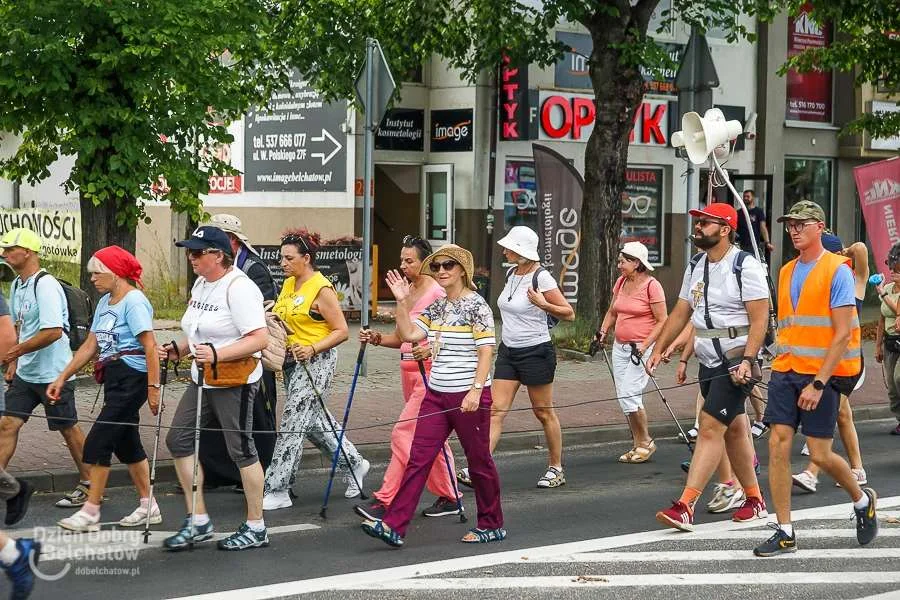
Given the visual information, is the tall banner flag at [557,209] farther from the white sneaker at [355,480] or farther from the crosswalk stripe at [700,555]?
the crosswalk stripe at [700,555]

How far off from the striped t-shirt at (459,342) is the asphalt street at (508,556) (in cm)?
95

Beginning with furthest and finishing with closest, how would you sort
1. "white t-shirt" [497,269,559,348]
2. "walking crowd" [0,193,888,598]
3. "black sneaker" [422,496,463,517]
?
"white t-shirt" [497,269,559,348]
"black sneaker" [422,496,463,517]
"walking crowd" [0,193,888,598]

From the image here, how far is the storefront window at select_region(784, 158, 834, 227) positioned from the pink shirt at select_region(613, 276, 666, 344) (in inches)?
617

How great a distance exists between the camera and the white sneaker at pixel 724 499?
873 centimetres

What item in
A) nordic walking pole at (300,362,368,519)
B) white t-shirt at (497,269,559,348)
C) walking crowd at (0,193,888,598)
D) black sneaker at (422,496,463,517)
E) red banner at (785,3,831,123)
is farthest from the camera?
red banner at (785,3,831,123)

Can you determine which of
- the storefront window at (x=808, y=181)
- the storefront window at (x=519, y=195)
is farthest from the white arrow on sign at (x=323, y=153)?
the storefront window at (x=808, y=181)

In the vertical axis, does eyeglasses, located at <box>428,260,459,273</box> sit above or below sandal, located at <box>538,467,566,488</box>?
above

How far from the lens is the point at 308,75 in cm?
1797

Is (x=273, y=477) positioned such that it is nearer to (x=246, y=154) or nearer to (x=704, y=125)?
(x=704, y=125)

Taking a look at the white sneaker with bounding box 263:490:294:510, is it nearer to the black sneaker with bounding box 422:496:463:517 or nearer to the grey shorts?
the black sneaker with bounding box 422:496:463:517

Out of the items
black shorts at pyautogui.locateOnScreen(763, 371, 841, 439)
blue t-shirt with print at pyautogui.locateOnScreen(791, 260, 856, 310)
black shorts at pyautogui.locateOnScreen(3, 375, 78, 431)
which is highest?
blue t-shirt with print at pyautogui.locateOnScreen(791, 260, 856, 310)

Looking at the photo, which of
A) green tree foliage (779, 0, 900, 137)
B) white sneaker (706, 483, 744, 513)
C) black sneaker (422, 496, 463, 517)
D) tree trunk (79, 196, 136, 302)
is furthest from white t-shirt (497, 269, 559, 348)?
green tree foliage (779, 0, 900, 137)

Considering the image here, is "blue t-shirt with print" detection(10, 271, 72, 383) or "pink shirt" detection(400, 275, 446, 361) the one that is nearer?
"blue t-shirt with print" detection(10, 271, 72, 383)

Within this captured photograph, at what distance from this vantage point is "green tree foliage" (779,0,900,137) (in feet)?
59.6
